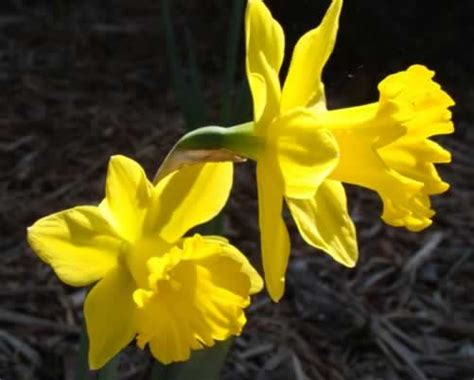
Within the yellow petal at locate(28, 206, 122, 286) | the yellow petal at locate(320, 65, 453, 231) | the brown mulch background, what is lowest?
the brown mulch background

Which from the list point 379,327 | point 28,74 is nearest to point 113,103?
point 28,74

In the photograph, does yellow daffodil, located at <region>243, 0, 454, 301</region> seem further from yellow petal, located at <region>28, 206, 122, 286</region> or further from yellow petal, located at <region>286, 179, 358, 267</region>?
yellow petal, located at <region>28, 206, 122, 286</region>

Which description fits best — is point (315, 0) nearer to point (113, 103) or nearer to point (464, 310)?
point (113, 103)

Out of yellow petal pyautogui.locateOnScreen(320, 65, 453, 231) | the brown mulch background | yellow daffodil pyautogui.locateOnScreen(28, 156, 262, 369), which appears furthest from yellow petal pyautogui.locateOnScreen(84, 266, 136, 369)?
the brown mulch background

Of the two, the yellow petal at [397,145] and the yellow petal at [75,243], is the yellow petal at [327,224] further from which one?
the yellow petal at [75,243]

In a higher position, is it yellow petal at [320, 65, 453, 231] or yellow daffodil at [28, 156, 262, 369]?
yellow petal at [320, 65, 453, 231]

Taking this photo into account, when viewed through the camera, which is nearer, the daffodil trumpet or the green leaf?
the daffodil trumpet
